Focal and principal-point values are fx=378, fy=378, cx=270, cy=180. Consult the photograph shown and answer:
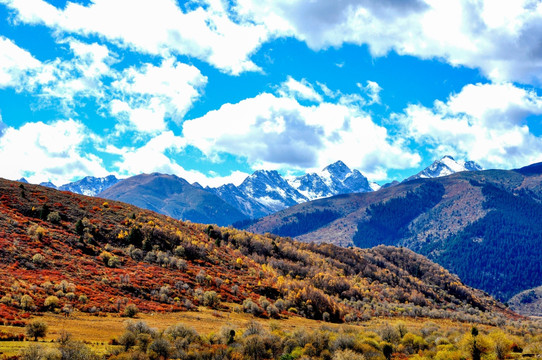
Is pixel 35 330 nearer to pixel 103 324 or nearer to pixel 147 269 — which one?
pixel 103 324

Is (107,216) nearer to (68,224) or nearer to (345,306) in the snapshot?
(68,224)

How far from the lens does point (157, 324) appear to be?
5666 cm

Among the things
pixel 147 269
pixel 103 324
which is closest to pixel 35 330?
pixel 103 324

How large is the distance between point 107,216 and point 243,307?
5063 centimetres

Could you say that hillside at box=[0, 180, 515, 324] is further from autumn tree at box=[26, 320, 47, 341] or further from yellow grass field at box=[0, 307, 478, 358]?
autumn tree at box=[26, 320, 47, 341]

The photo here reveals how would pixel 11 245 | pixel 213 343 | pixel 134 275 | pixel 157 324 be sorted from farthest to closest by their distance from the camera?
pixel 134 275, pixel 11 245, pixel 157 324, pixel 213 343

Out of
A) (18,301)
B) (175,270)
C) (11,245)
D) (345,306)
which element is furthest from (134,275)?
(345,306)

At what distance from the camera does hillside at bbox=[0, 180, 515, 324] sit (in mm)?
62062

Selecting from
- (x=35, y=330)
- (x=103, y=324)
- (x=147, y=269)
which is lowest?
(x=103, y=324)

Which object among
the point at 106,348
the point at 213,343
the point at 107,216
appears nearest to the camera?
the point at 106,348

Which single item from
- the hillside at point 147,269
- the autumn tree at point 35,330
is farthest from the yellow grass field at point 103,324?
the hillside at point 147,269

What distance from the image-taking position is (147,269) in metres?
83.9

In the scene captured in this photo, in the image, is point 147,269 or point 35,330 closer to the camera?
point 35,330

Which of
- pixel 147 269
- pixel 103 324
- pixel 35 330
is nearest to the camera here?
pixel 35 330
